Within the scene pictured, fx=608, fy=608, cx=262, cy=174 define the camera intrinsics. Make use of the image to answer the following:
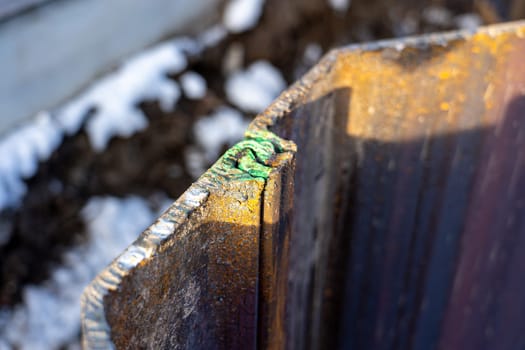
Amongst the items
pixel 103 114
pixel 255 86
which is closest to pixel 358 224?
pixel 103 114

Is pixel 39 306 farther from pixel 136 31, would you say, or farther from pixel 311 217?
pixel 311 217

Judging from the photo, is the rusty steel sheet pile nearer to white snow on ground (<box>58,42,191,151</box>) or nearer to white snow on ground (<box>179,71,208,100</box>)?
white snow on ground (<box>58,42,191,151</box>)

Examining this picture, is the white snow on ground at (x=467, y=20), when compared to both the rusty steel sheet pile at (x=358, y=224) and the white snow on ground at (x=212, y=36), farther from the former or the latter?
the rusty steel sheet pile at (x=358, y=224)

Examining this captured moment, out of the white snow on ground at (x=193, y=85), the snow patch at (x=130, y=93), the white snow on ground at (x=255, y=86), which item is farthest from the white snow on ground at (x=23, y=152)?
the white snow on ground at (x=255, y=86)

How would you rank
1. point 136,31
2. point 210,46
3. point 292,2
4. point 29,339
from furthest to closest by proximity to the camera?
point 292,2 < point 210,46 < point 136,31 < point 29,339

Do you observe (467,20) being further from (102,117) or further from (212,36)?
(102,117)

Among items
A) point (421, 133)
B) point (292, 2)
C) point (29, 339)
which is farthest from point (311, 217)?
point (292, 2)

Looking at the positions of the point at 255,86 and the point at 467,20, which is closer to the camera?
the point at 255,86
